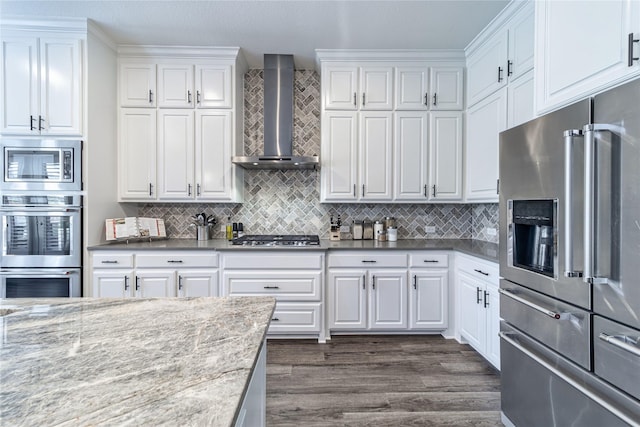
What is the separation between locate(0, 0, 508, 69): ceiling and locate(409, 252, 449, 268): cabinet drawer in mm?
2041

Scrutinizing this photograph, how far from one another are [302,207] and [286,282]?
994 mm

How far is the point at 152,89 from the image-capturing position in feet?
10.4

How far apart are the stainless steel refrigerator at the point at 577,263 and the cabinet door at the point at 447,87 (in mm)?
1702

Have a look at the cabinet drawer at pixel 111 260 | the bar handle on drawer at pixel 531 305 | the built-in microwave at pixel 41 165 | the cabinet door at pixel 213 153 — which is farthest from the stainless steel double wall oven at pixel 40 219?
the bar handle on drawer at pixel 531 305

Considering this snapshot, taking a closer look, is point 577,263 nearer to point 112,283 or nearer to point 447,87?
point 447,87

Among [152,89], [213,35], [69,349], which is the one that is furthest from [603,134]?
[152,89]

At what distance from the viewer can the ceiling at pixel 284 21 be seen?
97.7 inches

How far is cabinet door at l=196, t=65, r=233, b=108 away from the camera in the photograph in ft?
10.5

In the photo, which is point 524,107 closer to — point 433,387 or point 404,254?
point 404,254

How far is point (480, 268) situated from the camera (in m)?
2.50

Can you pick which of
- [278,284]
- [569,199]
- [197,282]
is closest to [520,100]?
[569,199]

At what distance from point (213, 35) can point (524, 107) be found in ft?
8.88

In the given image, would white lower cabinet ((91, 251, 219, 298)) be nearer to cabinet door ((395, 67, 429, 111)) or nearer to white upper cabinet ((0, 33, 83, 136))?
white upper cabinet ((0, 33, 83, 136))

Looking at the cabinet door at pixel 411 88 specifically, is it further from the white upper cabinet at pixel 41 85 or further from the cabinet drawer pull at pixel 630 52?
the white upper cabinet at pixel 41 85
